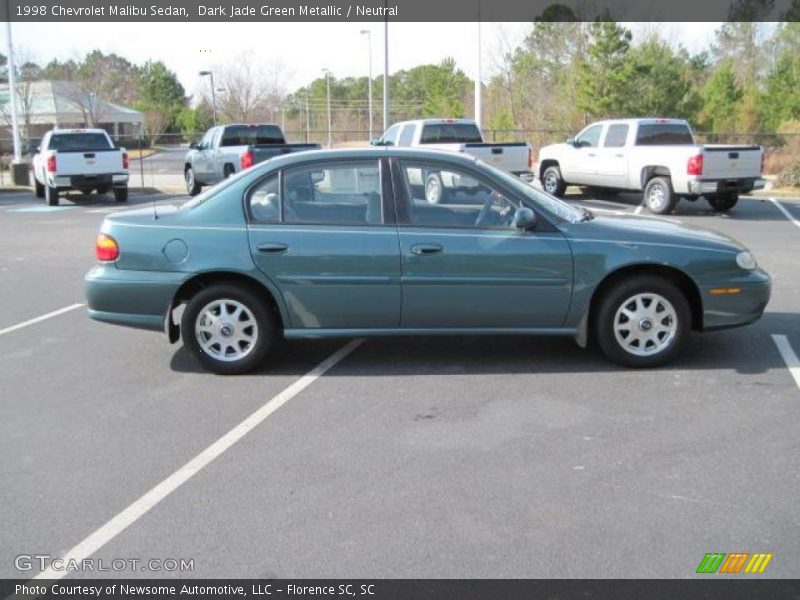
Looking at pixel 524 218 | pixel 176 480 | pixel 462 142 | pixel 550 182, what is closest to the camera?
pixel 176 480

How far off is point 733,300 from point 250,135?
17281 mm

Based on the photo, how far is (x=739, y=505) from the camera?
398 centimetres

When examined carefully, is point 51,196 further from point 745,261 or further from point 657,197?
point 745,261

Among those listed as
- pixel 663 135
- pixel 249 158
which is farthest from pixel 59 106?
pixel 663 135

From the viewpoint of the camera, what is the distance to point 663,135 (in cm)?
1731

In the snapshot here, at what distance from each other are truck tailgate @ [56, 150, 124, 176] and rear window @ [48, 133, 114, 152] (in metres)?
0.28

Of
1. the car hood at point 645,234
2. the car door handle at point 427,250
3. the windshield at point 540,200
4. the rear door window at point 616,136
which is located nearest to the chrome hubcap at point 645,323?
the car hood at point 645,234

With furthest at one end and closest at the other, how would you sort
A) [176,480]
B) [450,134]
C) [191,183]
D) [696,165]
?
[191,183] < [450,134] < [696,165] < [176,480]

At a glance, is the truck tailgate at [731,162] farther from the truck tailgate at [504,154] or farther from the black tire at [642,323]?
the black tire at [642,323]

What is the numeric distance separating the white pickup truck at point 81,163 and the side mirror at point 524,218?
55.5 ft

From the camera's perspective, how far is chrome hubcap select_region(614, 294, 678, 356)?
6.02 metres

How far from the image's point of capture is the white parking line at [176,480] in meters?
3.69
